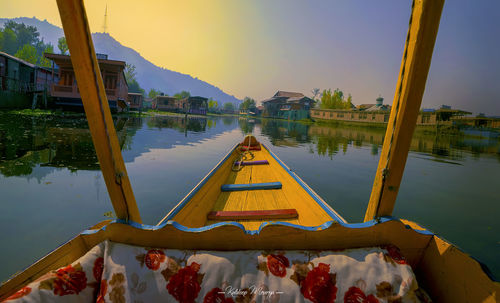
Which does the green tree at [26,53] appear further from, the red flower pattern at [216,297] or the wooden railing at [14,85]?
the red flower pattern at [216,297]

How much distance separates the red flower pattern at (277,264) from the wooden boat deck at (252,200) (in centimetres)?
142

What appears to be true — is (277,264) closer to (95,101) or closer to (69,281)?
(69,281)

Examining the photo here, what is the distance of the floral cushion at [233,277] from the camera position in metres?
1.22

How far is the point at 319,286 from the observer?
49.4 inches

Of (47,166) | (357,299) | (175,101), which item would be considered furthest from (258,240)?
(175,101)

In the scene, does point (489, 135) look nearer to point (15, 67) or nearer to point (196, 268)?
point (196, 268)

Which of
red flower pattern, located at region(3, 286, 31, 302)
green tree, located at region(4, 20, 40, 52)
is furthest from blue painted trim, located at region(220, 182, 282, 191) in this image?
green tree, located at region(4, 20, 40, 52)

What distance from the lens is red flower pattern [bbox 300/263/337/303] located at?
1233mm

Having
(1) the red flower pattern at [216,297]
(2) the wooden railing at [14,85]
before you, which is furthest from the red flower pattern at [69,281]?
(2) the wooden railing at [14,85]

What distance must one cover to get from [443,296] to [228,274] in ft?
4.31

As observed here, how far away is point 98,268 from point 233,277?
0.80 metres

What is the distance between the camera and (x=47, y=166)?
20.1 ft

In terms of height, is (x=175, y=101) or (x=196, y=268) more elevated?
(x=175, y=101)

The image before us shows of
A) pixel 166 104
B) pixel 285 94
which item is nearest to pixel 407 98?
pixel 166 104
